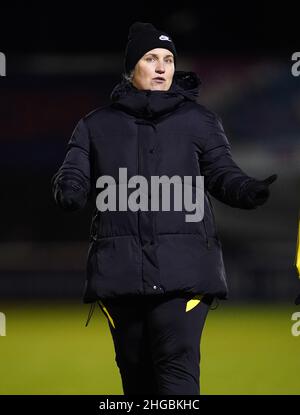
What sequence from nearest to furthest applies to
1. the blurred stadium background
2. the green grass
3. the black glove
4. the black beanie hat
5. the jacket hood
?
the black glove < the jacket hood < the black beanie hat < the green grass < the blurred stadium background

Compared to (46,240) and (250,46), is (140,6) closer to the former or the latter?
(250,46)

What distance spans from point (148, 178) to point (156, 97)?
0.26 meters

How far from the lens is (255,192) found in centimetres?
326

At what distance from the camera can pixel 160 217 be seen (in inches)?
131

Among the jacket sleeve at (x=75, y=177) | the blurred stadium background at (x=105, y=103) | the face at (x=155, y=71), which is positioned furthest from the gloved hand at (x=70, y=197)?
the blurred stadium background at (x=105, y=103)

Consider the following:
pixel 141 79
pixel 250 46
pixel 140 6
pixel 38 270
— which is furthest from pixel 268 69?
pixel 141 79

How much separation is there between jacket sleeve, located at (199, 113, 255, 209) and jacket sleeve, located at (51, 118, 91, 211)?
0.36 metres

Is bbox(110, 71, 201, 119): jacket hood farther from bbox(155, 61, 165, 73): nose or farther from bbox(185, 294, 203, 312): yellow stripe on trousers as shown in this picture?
bbox(185, 294, 203, 312): yellow stripe on trousers

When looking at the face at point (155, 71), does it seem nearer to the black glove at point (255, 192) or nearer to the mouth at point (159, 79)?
the mouth at point (159, 79)

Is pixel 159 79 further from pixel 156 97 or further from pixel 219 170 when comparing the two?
pixel 219 170

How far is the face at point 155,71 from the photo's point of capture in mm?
3477

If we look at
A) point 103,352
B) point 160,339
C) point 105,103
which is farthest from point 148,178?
point 105,103

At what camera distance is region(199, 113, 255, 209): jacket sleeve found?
333cm

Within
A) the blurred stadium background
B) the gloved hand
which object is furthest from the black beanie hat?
the blurred stadium background
